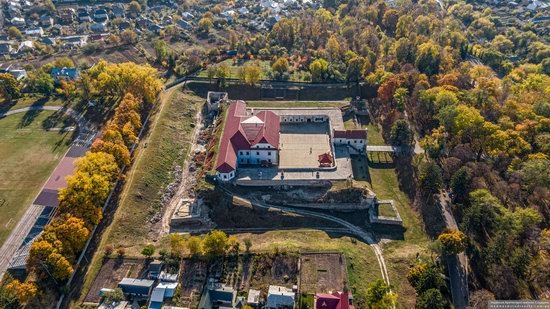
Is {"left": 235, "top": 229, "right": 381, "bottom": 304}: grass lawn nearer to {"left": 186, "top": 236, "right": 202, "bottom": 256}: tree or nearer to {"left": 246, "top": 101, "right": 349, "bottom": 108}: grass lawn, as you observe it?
{"left": 186, "top": 236, "right": 202, "bottom": 256}: tree

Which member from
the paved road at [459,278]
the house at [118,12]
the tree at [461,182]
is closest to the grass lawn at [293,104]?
the tree at [461,182]

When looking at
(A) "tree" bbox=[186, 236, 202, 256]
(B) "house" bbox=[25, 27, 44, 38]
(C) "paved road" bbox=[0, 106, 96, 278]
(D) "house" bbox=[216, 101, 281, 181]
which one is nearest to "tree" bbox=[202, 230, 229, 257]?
(A) "tree" bbox=[186, 236, 202, 256]

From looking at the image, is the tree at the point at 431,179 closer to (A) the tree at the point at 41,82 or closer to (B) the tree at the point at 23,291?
(B) the tree at the point at 23,291

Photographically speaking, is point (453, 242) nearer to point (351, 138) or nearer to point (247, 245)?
point (351, 138)

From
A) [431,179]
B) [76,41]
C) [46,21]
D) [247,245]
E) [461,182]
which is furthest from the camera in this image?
[46,21]

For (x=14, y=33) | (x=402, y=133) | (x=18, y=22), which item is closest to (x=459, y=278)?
(x=402, y=133)
